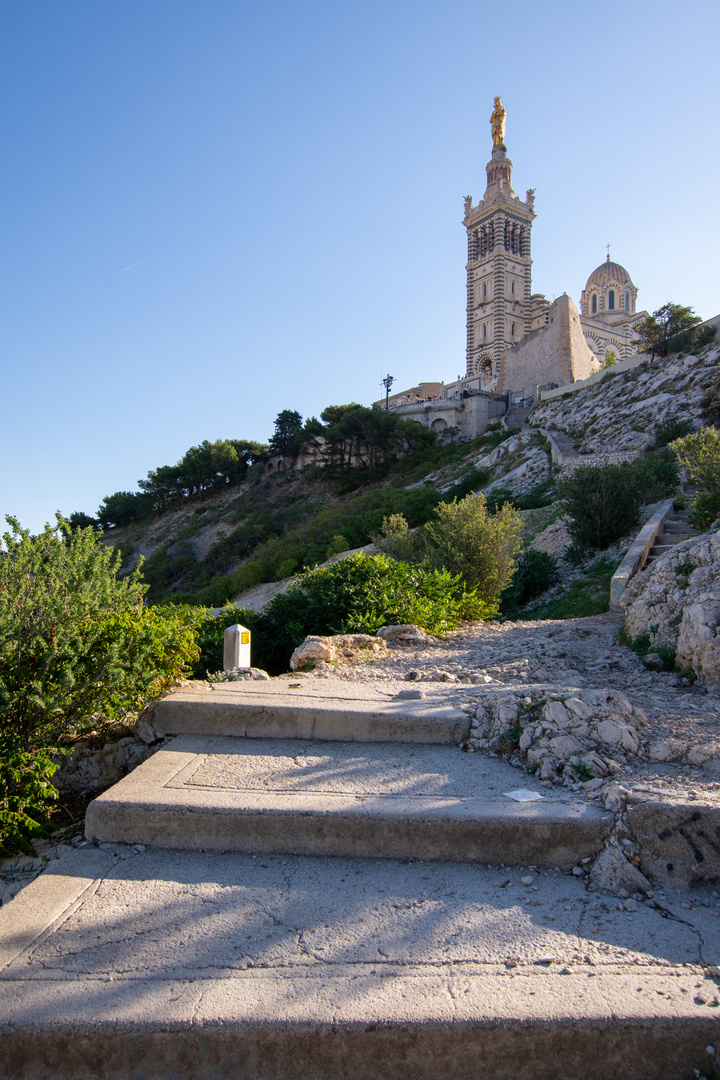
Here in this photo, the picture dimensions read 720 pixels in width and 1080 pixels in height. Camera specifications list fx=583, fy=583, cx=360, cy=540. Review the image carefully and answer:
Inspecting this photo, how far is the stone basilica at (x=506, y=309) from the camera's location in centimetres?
4322

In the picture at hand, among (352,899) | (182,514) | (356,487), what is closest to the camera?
(352,899)

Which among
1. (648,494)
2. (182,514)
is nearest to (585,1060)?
(648,494)

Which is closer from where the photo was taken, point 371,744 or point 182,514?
point 371,744

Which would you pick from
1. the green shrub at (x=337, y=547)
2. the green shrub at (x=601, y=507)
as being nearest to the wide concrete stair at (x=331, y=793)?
the green shrub at (x=601, y=507)

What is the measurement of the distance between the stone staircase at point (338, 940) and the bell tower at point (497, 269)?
163 ft

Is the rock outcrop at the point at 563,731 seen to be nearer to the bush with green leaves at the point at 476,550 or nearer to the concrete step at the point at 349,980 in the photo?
the concrete step at the point at 349,980

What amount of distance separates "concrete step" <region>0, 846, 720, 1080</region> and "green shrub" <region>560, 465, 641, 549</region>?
1014 centimetres

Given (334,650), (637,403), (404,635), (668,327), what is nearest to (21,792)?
(334,650)

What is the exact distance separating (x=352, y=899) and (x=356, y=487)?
37.9 metres

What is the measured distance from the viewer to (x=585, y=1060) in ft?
5.32

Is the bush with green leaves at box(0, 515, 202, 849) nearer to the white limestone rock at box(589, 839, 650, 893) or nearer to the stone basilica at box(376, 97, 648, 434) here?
the white limestone rock at box(589, 839, 650, 893)

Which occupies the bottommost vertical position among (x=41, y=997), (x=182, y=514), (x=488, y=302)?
(x=41, y=997)

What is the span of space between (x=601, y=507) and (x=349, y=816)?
407 inches

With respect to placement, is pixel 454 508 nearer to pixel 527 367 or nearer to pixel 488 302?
pixel 527 367
